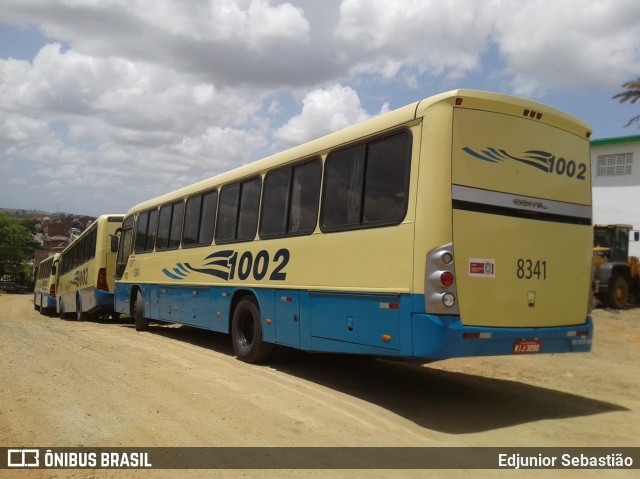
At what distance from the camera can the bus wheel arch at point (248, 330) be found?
9062 mm

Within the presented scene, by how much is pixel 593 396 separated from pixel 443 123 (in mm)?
4583

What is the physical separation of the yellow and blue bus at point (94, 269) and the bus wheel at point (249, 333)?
28.4ft

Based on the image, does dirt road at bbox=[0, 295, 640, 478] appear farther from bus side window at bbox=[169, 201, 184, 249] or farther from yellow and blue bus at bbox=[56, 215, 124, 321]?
yellow and blue bus at bbox=[56, 215, 124, 321]

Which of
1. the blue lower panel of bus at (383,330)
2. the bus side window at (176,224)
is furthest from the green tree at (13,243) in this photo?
the blue lower panel of bus at (383,330)

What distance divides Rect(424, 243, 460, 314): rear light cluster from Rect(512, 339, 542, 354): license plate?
88 centimetres

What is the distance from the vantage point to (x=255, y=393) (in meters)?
7.13

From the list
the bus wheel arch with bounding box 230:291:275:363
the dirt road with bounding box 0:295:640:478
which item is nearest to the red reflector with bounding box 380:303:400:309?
the dirt road with bounding box 0:295:640:478

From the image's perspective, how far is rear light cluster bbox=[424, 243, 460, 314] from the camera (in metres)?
5.80

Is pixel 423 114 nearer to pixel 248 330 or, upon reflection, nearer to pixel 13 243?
pixel 248 330

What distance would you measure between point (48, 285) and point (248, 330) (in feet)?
83.6

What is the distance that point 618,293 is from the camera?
18.7m

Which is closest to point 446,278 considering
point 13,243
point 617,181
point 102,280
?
point 102,280

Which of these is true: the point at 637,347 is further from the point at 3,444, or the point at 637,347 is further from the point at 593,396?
the point at 3,444

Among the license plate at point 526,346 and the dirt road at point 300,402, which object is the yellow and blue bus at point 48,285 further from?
the license plate at point 526,346
